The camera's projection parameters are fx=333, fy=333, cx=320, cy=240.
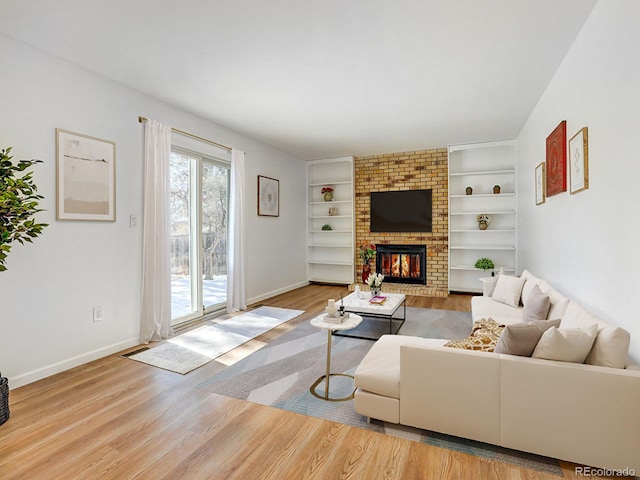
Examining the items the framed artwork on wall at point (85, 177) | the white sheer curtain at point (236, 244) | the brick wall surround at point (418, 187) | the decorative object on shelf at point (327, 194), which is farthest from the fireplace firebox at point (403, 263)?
the framed artwork on wall at point (85, 177)

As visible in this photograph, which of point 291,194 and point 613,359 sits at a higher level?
point 291,194

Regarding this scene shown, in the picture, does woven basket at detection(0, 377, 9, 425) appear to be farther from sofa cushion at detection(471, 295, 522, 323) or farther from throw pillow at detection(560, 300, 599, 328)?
sofa cushion at detection(471, 295, 522, 323)

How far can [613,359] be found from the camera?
1653 mm

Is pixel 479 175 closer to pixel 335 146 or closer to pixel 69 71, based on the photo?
pixel 335 146

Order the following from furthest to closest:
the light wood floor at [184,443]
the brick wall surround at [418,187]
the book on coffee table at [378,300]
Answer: the brick wall surround at [418,187] → the book on coffee table at [378,300] → the light wood floor at [184,443]

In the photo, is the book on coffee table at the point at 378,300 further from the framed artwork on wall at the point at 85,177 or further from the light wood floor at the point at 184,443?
the framed artwork on wall at the point at 85,177

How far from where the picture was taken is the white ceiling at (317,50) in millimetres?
2287

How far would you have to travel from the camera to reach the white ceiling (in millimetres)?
2287

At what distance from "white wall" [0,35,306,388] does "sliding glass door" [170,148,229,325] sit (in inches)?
22.5

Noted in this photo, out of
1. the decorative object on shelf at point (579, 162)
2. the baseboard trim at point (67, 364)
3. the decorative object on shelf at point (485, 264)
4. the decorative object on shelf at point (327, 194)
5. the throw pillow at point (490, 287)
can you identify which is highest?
the decorative object on shelf at point (327, 194)

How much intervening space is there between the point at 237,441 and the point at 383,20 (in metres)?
2.95

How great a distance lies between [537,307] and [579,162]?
3.91 ft

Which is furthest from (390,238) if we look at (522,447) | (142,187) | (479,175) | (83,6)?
(83,6)

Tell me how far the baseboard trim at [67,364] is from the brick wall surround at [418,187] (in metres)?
4.36
